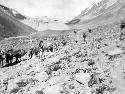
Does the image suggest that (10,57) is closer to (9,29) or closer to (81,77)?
(81,77)

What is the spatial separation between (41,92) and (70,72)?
3351mm

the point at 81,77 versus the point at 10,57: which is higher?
the point at 81,77

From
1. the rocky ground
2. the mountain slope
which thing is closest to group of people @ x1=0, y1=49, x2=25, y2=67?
the rocky ground

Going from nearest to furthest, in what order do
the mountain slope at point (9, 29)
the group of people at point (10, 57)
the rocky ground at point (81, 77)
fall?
the rocky ground at point (81, 77) < the group of people at point (10, 57) < the mountain slope at point (9, 29)

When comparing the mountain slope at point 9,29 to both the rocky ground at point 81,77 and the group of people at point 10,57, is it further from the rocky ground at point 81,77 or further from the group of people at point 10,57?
the rocky ground at point 81,77

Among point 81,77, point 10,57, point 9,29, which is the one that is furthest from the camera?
point 9,29

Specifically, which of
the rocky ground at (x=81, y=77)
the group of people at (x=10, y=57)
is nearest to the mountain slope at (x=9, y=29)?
the group of people at (x=10, y=57)

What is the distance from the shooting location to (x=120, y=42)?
25109 millimetres

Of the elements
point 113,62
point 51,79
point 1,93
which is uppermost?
point 113,62

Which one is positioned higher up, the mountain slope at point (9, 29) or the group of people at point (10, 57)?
the mountain slope at point (9, 29)

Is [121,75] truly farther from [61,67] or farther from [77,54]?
[77,54]

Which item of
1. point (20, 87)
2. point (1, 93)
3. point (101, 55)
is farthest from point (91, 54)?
point (1, 93)

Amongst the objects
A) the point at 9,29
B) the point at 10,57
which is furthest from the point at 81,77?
the point at 9,29

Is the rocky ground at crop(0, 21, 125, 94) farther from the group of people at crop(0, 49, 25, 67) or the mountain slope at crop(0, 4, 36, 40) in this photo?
the mountain slope at crop(0, 4, 36, 40)
